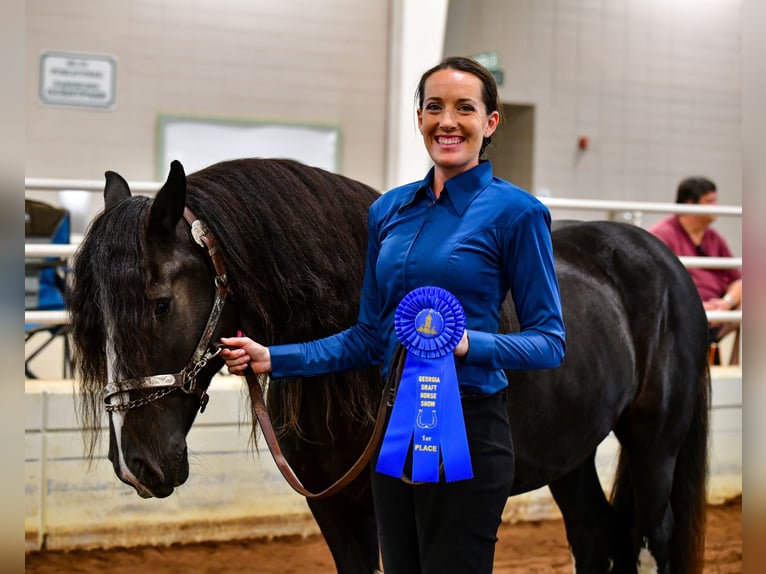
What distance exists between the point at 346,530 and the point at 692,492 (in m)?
1.29

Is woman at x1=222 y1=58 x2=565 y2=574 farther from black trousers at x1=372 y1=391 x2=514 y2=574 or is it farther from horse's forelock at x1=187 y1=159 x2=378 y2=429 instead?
horse's forelock at x1=187 y1=159 x2=378 y2=429

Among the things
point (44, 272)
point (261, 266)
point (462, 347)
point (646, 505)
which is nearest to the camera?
point (462, 347)

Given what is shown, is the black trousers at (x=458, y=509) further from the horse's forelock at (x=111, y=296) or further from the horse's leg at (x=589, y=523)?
the horse's leg at (x=589, y=523)

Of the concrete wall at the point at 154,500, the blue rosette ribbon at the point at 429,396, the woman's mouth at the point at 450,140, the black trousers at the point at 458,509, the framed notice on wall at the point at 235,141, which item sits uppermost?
the framed notice on wall at the point at 235,141

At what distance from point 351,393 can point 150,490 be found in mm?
443

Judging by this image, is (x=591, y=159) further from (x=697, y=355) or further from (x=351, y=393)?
(x=351, y=393)

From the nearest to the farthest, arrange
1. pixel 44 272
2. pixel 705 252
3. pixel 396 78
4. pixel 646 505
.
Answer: pixel 646 505, pixel 44 272, pixel 705 252, pixel 396 78

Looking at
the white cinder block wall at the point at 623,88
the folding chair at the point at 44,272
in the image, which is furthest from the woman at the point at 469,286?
the white cinder block wall at the point at 623,88

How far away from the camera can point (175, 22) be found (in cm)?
761

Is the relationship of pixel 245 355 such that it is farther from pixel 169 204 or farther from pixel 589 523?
pixel 589 523

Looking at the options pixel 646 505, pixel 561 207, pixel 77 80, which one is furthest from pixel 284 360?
pixel 77 80

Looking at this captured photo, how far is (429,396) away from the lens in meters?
1.23

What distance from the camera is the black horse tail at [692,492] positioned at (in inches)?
99.9
